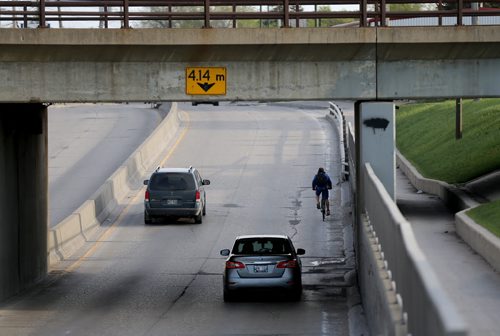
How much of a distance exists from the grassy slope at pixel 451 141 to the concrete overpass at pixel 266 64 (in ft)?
58.5

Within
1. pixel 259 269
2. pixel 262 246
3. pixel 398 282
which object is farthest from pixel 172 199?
pixel 398 282

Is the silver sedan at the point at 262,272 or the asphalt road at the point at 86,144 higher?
the asphalt road at the point at 86,144

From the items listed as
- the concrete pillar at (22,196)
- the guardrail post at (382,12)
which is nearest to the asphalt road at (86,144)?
the concrete pillar at (22,196)

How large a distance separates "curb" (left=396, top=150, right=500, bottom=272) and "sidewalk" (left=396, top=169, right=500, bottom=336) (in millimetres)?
183

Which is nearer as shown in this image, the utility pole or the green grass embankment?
the green grass embankment

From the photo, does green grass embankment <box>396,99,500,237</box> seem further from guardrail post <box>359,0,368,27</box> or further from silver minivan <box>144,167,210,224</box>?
silver minivan <box>144,167,210,224</box>

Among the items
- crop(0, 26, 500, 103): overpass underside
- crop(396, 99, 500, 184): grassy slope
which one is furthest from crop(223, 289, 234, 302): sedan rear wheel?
crop(396, 99, 500, 184): grassy slope

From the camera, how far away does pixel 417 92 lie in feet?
77.0

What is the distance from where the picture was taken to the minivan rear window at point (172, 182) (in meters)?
37.6

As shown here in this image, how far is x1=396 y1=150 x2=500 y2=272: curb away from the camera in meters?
24.5

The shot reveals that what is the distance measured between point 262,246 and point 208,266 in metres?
5.68

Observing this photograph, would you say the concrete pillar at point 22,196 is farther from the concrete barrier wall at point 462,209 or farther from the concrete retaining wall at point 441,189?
the concrete retaining wall at point 441,189

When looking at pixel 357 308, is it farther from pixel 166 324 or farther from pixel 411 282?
pixel 411 282

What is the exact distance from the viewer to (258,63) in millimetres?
23516
